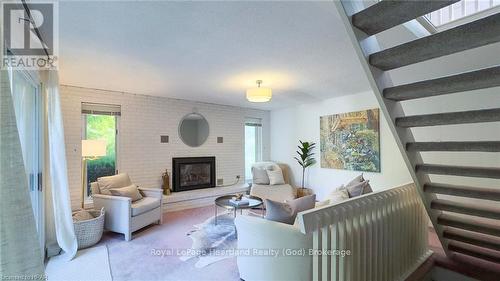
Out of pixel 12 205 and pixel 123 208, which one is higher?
pixel 12 205

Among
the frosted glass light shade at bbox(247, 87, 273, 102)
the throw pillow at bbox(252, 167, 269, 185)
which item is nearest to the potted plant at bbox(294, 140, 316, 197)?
the throw pillow at bbox(252, 167, 269, 185)

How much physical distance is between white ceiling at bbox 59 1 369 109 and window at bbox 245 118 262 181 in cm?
233

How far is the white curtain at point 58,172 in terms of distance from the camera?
2.75 m

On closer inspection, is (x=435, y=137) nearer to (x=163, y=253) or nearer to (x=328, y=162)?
(x=328, y=162)

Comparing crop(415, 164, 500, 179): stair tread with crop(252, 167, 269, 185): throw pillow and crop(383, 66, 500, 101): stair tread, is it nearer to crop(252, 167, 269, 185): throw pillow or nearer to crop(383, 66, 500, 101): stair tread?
crop(383, 66, 500, 101): stair tread

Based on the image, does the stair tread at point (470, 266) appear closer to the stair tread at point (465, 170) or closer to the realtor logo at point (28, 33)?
the stair tread at point (465, 170)

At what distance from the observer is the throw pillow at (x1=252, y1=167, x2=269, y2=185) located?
5430 mm

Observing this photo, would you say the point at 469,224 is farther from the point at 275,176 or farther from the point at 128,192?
the point at 128,192

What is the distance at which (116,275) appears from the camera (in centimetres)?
244

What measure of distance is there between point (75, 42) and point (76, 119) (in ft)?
7.16

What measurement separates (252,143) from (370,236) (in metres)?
4.66

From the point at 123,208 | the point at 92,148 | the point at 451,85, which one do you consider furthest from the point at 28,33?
the point at 451,85

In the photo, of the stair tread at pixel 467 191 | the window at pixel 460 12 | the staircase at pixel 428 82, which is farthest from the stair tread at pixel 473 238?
the window at pixel 460 12

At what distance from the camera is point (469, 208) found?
207cm
